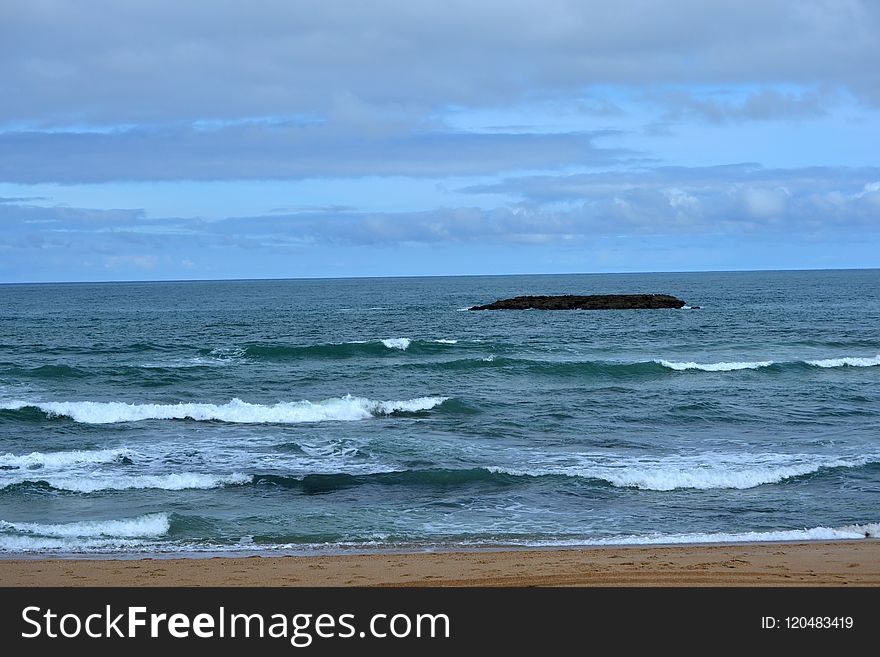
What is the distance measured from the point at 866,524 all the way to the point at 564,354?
2548 centimetres

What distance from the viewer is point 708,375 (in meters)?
32.2

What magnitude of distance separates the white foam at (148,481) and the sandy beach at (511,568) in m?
4.33

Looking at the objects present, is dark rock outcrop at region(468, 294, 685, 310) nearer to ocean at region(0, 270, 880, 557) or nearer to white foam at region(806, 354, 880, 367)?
ocean at region(0, 270, 880, 557)

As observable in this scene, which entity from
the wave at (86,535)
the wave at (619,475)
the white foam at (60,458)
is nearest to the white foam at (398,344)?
the white foam at (60,458)

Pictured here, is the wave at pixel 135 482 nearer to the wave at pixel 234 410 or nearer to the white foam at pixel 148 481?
the white foam at pixel 148 481

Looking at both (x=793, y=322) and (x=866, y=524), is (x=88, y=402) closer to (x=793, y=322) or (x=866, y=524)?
(x=866, y=524)

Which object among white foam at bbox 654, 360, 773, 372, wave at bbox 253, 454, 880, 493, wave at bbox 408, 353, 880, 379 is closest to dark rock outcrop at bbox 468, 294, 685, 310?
wave at bbox 408, 353, 880, 379

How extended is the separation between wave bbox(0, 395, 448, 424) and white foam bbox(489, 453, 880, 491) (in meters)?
8.02

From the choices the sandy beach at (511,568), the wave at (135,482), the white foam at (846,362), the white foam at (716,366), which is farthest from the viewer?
the white foam at (846,362)

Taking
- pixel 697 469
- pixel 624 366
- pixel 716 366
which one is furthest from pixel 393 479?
pixel 716 366

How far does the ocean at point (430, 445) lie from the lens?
13594 millimetres

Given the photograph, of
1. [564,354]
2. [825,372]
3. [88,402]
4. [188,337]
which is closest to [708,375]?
[825,372]

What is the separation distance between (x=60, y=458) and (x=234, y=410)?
22.6 ft

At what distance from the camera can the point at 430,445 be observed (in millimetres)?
19781
